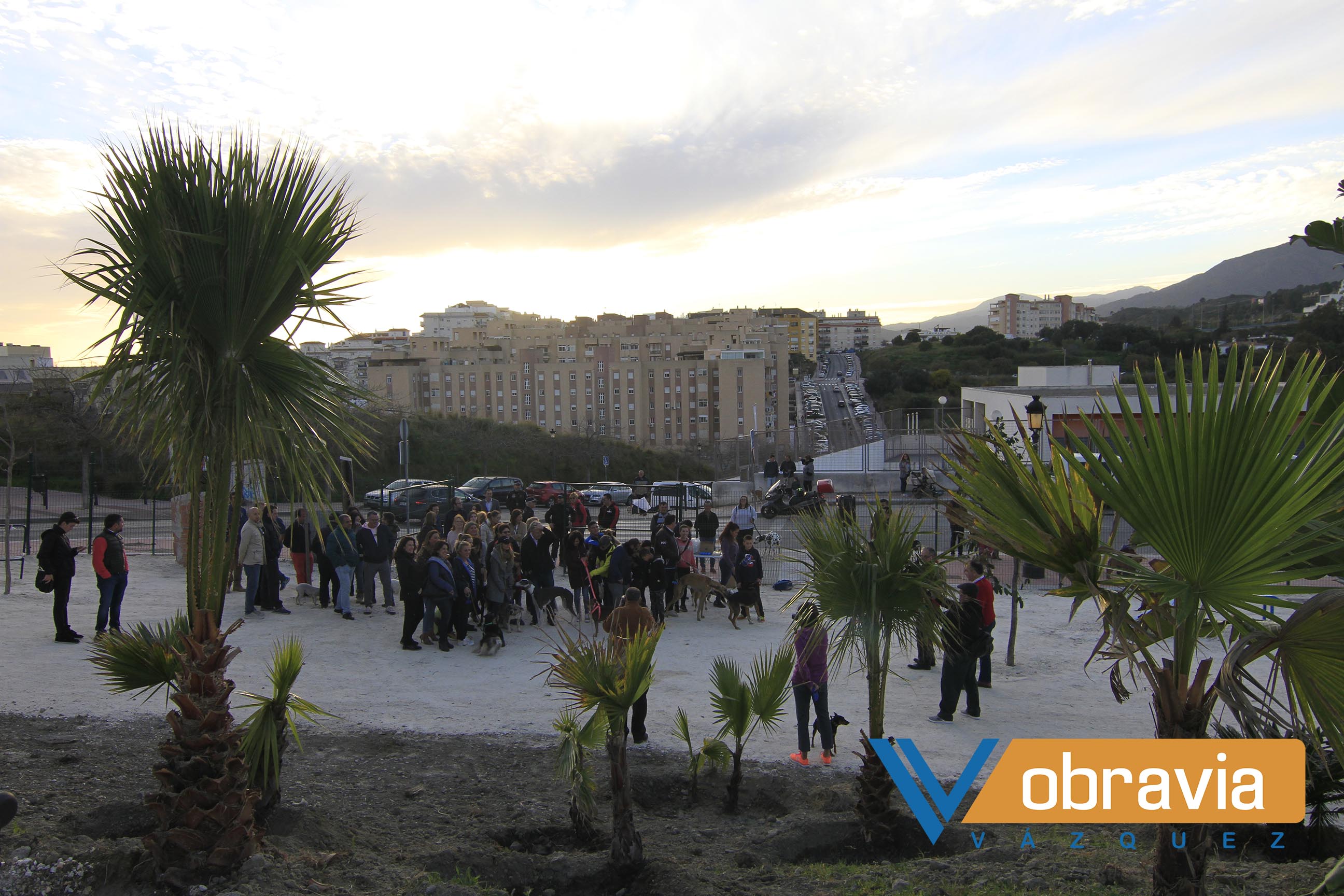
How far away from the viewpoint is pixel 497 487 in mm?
35562

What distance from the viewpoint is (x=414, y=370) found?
115 metres

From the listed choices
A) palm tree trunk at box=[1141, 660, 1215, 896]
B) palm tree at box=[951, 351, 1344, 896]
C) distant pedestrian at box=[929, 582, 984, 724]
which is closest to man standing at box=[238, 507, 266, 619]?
distant pedestrian at box=[929, 582, 984, 724]

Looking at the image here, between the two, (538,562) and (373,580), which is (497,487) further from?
(538,562)

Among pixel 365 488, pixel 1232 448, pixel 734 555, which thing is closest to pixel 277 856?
pixel 1232 448

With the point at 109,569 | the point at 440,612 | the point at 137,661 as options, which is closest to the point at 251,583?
the point at 109,569

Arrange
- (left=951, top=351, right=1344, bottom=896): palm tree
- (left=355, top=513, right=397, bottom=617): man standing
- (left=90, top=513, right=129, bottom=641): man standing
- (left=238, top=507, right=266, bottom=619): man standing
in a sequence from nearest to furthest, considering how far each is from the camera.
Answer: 1. (left=951, top=351, right=1344, bottom=896): palm tree
2. (left=90, top=513, right=129, bottom=641): man standing
3. (left=238, top=507, right=266, bottom=619): man standing
4. (left=355, top=513, right=397, bottom=617): man standing

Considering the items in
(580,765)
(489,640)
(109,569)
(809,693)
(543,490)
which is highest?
(109,569)

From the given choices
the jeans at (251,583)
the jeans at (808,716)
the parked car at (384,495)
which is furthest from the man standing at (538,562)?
the parked car at (384,495)

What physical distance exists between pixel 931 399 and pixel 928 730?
8002 centimetres

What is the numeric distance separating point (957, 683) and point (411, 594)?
703 cm

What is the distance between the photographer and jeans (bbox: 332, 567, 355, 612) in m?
13.2

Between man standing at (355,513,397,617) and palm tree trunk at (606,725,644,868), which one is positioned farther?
man standing at (355,513,397,617)

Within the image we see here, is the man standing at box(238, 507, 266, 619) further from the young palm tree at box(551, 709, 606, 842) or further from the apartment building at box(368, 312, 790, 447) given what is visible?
the apartment building at box(368, 312, 790, 447)

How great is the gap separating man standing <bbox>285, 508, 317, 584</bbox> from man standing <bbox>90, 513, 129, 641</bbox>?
3.24 m
